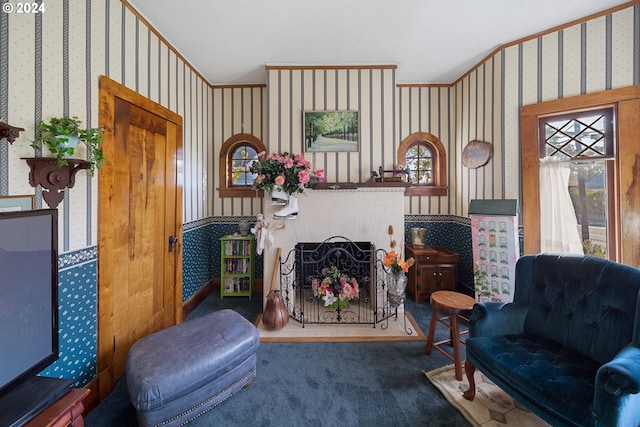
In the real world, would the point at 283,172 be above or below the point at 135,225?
above

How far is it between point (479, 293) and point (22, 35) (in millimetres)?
4212

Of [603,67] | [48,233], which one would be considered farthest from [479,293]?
[48,233]

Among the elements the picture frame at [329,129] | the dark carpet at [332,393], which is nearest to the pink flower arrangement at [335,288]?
the dark carpet at [332,393]

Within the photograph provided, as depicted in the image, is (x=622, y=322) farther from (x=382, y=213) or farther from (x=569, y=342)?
(x=382, y=213)

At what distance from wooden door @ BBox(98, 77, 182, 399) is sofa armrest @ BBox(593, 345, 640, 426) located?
3.02 m

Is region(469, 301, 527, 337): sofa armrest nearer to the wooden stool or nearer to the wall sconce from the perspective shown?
the wooden stool

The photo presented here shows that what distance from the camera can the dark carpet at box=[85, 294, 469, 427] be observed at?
166cm

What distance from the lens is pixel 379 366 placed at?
2.16 metres

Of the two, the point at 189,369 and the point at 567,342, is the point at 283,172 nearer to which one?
the point at 189,369

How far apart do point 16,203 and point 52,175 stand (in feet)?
0.75

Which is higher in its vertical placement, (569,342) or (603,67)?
(603,67)

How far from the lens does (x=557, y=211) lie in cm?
251

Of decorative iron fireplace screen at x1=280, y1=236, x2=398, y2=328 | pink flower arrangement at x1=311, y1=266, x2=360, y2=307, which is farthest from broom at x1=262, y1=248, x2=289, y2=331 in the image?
pink flower arrangement at x1=311, y1=266, x2=360, y2=307

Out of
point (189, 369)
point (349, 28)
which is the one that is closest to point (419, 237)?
point (349, 28)
